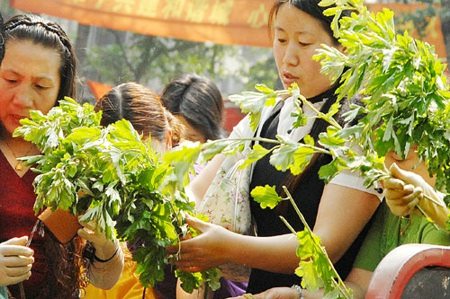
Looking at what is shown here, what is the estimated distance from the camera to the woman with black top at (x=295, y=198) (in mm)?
2863

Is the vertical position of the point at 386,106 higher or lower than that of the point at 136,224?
higher

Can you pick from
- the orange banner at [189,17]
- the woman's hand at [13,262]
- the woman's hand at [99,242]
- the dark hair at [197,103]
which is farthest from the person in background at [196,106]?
→ the orange banner at [189,17]

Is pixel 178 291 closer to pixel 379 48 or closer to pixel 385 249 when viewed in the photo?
pixel 385 249

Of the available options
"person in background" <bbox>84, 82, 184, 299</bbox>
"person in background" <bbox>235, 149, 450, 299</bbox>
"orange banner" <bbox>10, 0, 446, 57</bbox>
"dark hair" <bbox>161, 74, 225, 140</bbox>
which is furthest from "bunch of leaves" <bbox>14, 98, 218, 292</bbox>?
"orange banner" <bbox>10, 0, 446, 57</bbox>

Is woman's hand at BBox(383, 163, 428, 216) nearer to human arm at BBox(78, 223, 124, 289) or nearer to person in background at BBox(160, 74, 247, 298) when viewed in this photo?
human arm at BBox(78, 223, 124, 289)

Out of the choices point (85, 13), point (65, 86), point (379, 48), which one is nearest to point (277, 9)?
point (65, 86)

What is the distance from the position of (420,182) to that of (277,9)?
2.83ft

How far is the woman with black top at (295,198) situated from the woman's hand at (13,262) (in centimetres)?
37

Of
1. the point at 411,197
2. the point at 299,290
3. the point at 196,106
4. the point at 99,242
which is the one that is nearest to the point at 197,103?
the point at 196,106

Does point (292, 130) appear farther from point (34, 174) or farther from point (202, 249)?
point (34, 174)

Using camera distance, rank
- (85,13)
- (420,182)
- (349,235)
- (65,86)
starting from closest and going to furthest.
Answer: (420,182) → (349,235) → (65,86) → (85,13)

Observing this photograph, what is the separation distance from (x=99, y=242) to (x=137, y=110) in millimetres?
783

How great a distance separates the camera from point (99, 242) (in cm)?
299

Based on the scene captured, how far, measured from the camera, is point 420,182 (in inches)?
99.2
